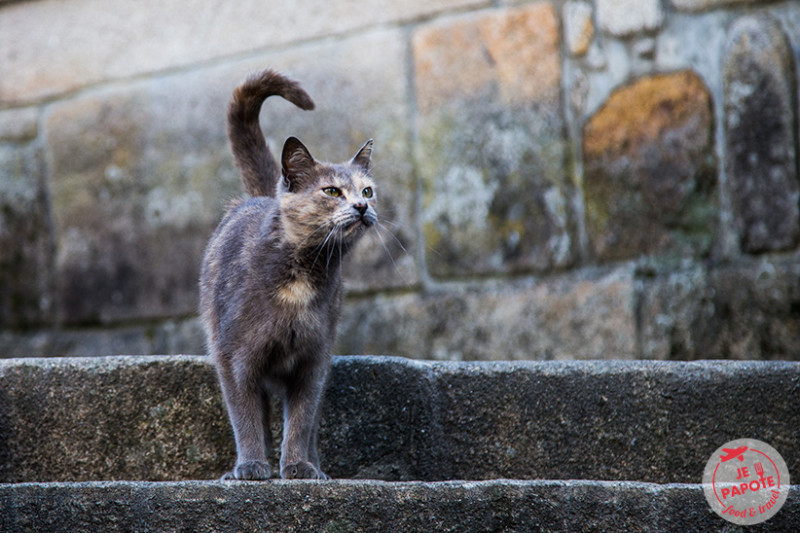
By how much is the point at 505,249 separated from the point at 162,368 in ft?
5.55

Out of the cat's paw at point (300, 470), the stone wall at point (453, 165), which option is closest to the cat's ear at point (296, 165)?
the cat's paw at point (300, 470)

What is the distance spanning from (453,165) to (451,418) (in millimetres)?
1583

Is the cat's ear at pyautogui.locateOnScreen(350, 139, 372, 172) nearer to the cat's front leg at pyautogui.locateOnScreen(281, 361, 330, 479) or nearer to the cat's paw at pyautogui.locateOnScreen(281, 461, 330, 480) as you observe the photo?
the cat's front leg at pyautogui.locateOnScreen(281, 361, 330, 479)

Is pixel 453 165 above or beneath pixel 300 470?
above

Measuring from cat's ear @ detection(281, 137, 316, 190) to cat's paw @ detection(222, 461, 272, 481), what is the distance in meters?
0.78

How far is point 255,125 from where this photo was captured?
3105mm

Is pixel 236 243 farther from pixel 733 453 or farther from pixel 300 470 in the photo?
pixel 733 453

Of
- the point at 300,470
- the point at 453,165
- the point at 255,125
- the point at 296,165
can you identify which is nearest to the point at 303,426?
the point at 300,470

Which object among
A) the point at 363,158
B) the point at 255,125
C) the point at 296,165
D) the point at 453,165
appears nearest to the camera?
the point at 296,165

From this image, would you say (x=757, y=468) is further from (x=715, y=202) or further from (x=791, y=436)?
(x=715, y=202)

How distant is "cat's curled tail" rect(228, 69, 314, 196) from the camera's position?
2900 millimetres

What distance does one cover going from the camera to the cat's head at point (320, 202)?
261 centimetres

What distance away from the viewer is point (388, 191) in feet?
13.3

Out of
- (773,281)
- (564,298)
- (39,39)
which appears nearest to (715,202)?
(773,281)
